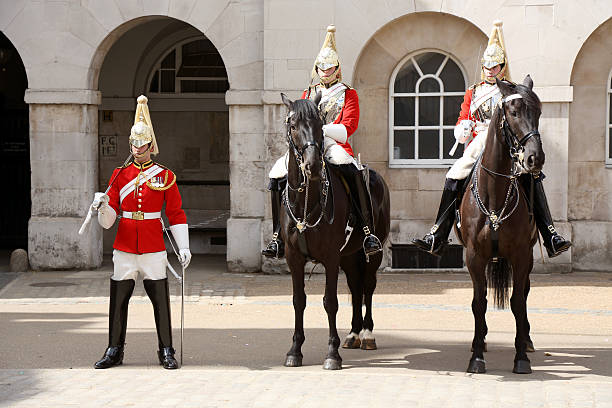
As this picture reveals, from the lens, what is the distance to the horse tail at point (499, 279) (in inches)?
379

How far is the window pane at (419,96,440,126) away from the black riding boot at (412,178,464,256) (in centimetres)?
670

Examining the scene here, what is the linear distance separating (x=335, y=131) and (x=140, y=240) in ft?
6.56

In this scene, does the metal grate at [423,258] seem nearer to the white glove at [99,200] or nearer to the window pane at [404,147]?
the window pane at [404,147]

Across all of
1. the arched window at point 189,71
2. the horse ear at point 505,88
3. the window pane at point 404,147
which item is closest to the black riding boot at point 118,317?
the horse ear at point 505,88

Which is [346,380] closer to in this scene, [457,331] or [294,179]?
[294,179]

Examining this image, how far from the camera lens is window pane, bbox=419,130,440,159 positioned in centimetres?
1645

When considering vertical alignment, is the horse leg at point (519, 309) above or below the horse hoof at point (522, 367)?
above

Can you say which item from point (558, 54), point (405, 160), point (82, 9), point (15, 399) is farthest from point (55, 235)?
point (15, 399)

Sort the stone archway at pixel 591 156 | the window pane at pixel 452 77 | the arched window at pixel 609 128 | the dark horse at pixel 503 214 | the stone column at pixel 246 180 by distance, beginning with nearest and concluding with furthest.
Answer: the dark horse at pixel 503 214
the stone archway at pixel 591 156
the arched window at pixel 609 128
the stone column at pixel 246 180
the window pane at pixel 452 77

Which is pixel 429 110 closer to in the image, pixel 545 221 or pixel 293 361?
pixel 545 221

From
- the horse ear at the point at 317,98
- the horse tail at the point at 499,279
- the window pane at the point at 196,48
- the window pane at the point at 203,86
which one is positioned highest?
the window pane at the point at 196,48

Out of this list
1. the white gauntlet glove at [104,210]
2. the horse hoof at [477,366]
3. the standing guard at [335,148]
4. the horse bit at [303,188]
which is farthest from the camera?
the standing guard at [335,148]

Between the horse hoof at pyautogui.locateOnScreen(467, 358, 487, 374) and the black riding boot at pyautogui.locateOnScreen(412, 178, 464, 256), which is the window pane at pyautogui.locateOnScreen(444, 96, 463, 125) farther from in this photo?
the horse hoof at pyautogui.locateOnScreen(467, 358, 487, 374)

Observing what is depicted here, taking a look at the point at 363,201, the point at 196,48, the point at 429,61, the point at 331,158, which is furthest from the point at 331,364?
the point at 196,48
